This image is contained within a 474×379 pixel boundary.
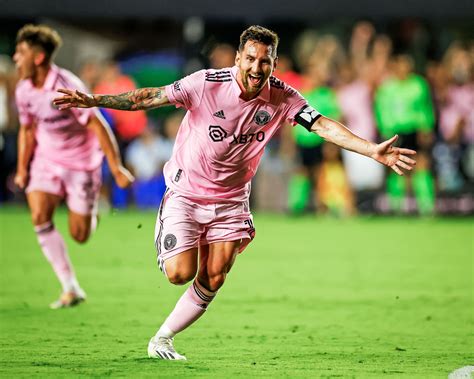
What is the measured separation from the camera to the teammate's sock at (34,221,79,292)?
9.67 m

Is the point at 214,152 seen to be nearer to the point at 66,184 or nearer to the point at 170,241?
the point at 170,241

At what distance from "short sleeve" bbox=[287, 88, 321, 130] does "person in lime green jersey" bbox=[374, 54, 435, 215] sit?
37.4ft

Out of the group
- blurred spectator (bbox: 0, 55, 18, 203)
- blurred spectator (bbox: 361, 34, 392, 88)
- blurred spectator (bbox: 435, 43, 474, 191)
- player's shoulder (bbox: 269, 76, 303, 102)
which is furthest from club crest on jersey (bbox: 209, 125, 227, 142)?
blurred spectator (bbox: 0, 55, 18, 203)

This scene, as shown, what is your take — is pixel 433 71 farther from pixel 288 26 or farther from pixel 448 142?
pixel 288 26

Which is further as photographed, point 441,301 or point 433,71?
point 433,71

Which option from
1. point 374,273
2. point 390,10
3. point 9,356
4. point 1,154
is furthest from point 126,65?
point 9,356

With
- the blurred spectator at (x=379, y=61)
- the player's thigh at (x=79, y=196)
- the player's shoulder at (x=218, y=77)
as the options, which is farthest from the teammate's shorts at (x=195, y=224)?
the blurred spectator at (x=379, y=61)

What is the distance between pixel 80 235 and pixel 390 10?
11221mm

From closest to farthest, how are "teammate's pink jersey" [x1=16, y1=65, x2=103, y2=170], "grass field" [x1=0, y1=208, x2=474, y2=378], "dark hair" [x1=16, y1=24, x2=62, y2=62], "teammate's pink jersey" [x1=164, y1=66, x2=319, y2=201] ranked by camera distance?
"grass field" [x1=0, y1=208, x2=474, y2=378], "teammate's pink jersey" [x1=164, y1=66, x2=319, y2=201], "dark hair" [x1=16, y1=24, x2=62, y2=62], "teammate's pink jersey" [x1=16, y1=65, x2=103, y2=170]

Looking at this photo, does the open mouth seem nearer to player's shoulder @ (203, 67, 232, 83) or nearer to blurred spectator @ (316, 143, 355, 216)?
player's shoulder @ (203, 67, 232, 83)

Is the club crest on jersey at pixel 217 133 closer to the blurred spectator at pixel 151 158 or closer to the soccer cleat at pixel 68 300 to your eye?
the soccer cleat at pixel 68 300

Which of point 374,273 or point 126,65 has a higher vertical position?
point 126,65

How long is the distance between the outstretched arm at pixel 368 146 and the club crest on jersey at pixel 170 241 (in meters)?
1.16

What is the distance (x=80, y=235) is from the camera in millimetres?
Answer: 9891
